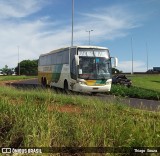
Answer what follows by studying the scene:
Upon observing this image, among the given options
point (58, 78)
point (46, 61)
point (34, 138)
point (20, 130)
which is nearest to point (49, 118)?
point (20, 130)

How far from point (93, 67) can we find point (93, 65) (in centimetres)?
15

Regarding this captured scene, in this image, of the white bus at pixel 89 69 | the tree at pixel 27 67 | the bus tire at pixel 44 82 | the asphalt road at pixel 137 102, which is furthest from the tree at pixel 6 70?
the asphalt road at pixel 137 102

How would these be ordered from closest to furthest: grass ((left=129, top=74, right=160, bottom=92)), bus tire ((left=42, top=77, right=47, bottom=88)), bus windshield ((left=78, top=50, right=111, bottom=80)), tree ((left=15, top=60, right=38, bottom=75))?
bus windshield ((left=78, top=50, right=111, bottom=80)), bus tire ((left=42, top=77, right=47, bottom=88)), grass ((left=129, top=74, right=160, bottom=92)), tree ((left=15, top=60, right=38, bottom=75))

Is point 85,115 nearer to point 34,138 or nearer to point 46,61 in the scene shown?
point 34,138

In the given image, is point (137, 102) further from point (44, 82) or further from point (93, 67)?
point (44, 82)

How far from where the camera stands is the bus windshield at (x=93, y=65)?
27078mm

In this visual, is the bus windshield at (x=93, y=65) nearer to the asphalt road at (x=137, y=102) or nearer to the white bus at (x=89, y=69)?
the white bus at (x=89, y=69)

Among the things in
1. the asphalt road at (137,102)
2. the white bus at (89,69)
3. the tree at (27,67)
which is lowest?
the asphalt road at (137,102)

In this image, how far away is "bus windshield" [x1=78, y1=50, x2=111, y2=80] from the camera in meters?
27.1

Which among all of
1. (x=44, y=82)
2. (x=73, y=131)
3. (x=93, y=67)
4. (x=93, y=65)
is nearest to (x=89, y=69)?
(x=93, y=67)

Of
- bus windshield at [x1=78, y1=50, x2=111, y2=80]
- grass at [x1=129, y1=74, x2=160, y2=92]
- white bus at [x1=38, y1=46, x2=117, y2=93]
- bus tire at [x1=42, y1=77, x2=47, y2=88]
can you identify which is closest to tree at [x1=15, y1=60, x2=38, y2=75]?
grass at [x1=129, y1=74, x2=160, y2=92]

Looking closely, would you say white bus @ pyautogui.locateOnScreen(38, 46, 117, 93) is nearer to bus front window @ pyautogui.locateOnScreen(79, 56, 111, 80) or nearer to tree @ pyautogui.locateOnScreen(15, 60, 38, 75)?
bus front window @ pyautogui.locateOnScreen(79, 56, 111, 80)

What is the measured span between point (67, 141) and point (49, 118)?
1.00 meters

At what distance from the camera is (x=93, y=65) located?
27078mm
